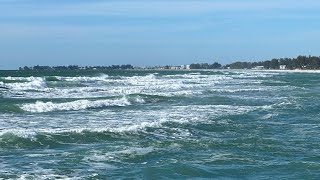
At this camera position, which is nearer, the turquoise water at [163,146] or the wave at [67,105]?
the turquoise water at [163,146]

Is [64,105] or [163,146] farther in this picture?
[64,105]

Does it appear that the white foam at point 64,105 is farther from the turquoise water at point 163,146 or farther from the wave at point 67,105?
the turquoise water at point 163,146

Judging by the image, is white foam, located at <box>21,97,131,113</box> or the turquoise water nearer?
the turquoise water

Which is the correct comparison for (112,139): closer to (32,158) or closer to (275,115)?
(32,158)

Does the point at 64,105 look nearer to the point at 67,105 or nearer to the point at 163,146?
the point at 67,105

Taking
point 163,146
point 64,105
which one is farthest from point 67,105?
point 163,146

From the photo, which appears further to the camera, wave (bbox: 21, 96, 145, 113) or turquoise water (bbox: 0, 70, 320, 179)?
wave (bbox: 21, 96, 145, 113)

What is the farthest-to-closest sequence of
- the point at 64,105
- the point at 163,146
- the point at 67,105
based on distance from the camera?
1. the point at 67,105
2. the point at 64,105
3. the point at 163,146

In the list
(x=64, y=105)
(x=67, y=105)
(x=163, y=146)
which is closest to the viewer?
(x=163, y=146)

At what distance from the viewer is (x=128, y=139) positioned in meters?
16.9

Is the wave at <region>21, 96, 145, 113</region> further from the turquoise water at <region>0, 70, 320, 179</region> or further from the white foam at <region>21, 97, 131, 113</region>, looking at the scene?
the turquoise water at <region>0, 70, 320, 179</region>

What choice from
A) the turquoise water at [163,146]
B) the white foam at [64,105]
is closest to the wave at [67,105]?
the white foam at [64,105]

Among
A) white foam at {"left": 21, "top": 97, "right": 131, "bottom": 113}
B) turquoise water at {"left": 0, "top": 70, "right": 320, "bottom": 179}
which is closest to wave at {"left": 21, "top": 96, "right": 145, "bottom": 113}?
white foam at {"left": 21, "top": 97, "right": 131, "bottom": 113}

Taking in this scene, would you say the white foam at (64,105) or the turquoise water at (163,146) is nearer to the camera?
the turquoise water at (163,146)
